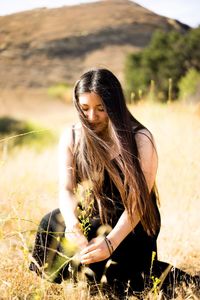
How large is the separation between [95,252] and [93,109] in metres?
0.64

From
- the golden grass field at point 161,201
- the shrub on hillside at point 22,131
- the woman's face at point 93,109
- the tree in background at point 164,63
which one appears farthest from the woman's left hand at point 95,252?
the tree in background at point 164,63

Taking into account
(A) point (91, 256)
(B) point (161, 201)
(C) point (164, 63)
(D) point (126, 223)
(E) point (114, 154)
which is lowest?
(B) point (161, 201)

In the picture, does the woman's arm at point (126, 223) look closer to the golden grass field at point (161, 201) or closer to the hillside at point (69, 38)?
the golden grass field at point (161, 201)

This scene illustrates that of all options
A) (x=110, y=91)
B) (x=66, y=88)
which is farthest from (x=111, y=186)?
(x=66, y=88)

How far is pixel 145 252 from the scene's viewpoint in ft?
7.64

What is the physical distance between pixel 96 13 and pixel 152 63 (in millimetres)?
14302

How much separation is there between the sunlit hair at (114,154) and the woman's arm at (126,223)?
0.03m

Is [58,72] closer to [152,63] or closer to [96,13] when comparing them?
[96,13]

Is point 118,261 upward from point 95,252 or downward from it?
downward

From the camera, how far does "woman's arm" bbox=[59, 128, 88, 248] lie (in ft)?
6.81

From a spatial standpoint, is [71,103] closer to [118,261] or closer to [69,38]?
[69,38]

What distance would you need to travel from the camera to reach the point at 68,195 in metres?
2.27

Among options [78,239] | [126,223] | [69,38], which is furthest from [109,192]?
[69,38]

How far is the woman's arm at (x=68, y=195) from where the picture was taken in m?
2.08
